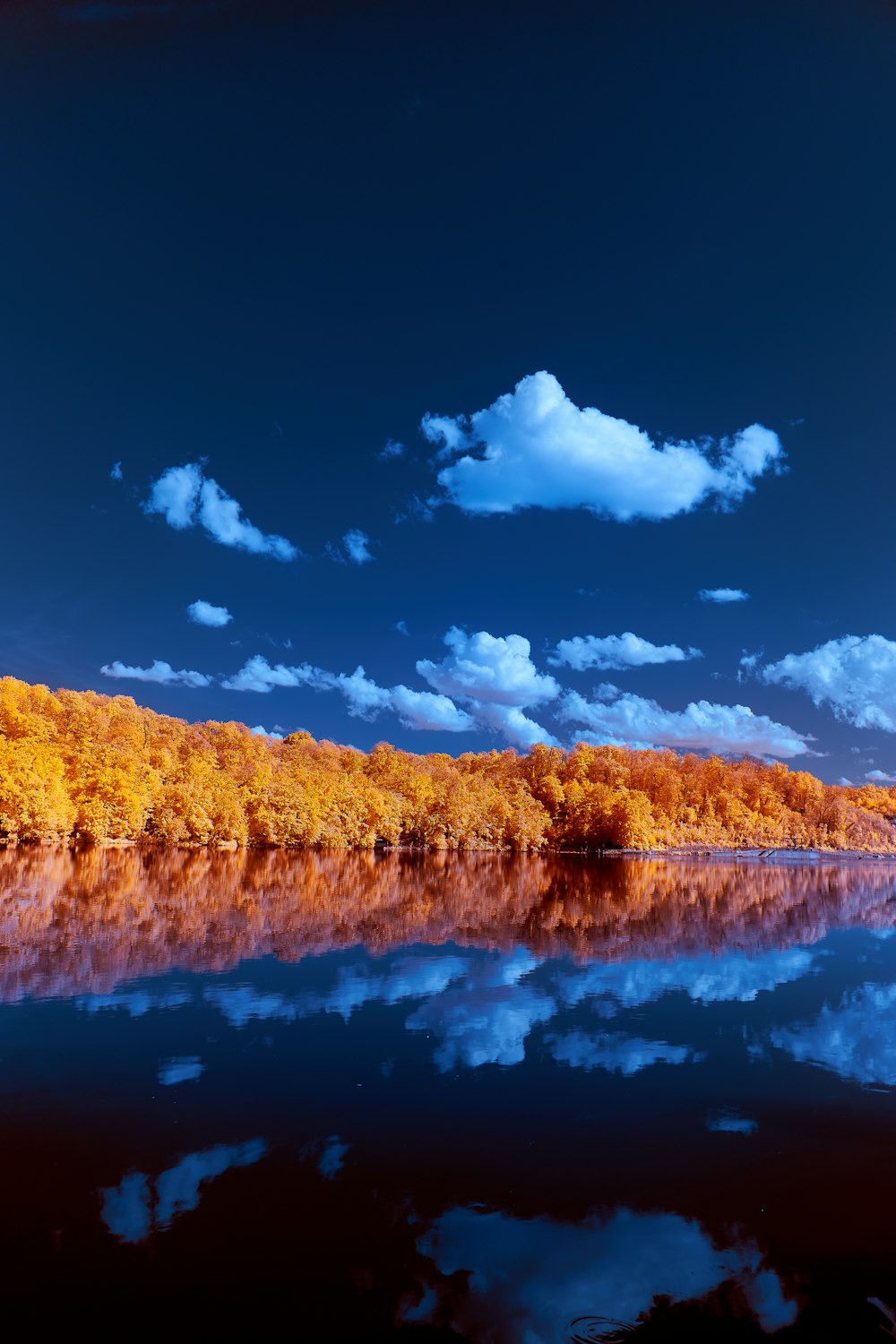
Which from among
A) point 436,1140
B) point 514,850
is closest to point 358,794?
point 514,850

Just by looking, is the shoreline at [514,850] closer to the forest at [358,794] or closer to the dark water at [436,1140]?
the forest at [358,794]

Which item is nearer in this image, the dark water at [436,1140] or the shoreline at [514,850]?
the dark water at [436,1140]

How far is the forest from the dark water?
3094cm

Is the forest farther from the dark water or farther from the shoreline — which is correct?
the dark water

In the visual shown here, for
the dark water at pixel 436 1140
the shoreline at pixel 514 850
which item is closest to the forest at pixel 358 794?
the shoreline at pixel 514 850

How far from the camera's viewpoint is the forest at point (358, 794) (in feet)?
162

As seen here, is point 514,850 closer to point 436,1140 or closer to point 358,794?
point 358,794

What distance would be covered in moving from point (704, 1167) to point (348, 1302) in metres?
4.50

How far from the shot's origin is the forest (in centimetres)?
4931

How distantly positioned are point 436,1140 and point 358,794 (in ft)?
195

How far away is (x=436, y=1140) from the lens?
28.1 feet

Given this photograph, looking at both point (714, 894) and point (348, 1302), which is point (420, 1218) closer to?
point (348, 1302)

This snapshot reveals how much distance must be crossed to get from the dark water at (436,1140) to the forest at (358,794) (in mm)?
30936

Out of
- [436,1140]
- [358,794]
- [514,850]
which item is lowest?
[514,850]
